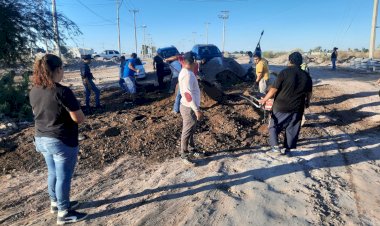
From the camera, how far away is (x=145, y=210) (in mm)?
3869

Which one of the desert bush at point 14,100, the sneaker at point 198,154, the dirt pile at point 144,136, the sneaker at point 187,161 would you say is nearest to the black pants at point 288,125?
the dirt pile at point 144,136

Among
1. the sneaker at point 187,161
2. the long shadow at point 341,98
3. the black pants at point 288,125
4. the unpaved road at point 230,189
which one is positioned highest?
the black pants at point 288,125

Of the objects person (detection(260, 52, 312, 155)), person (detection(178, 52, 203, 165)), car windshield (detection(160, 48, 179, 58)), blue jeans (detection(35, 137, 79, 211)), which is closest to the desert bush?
person (detection(178, 52, 203, 165))

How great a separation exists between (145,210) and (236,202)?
1114mm

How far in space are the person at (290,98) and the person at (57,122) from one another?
10.8 ft

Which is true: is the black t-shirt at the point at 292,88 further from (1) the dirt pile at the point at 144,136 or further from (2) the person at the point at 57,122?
(2) the person at the point at 57,122

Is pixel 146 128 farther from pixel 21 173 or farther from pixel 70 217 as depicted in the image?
pixel 70 217

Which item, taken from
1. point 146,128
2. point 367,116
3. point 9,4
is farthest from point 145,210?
point 9,4

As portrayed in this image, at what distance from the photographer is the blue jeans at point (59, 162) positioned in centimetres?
343

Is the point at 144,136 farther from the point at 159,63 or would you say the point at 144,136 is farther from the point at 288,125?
the point at 159,63

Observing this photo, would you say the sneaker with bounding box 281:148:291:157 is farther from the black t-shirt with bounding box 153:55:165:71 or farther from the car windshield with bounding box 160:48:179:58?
the car windshield with bounding box 160:48:179:58

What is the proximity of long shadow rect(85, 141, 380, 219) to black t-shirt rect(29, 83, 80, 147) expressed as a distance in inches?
42.1

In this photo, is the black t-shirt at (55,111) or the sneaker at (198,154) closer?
the black t-shirt at (55,111)

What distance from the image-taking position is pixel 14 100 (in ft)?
34.1
